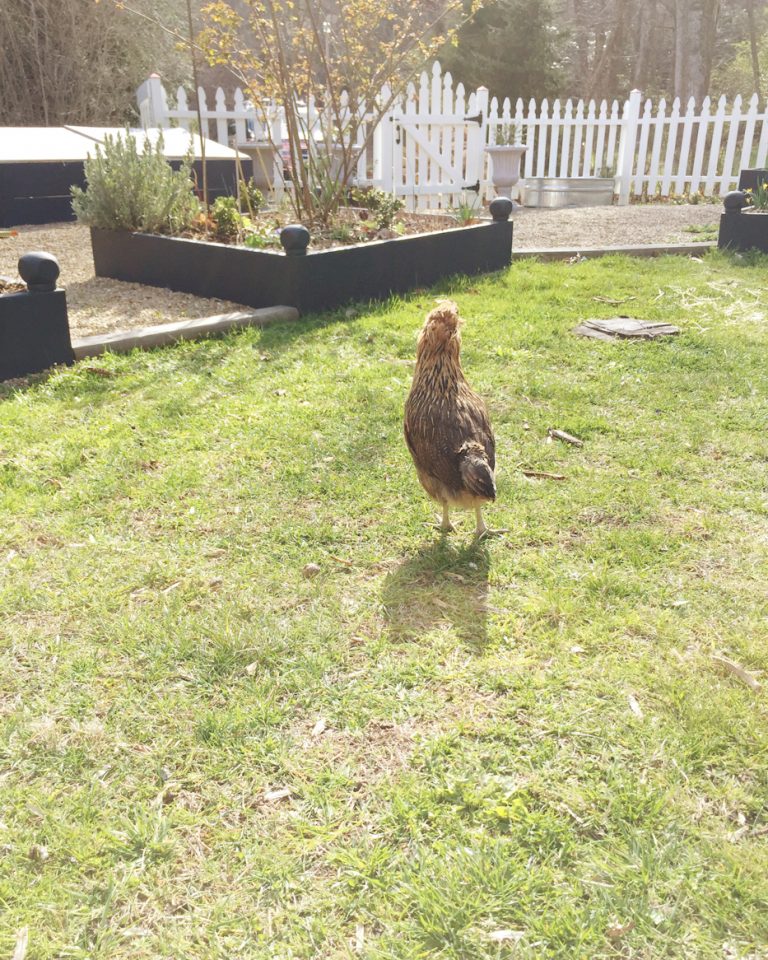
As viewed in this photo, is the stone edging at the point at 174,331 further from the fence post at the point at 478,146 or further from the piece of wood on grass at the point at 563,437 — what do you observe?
the fence post at the point at 478,146

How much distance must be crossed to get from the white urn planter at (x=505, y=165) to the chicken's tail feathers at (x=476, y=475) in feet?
41.3

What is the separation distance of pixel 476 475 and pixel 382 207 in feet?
19.3

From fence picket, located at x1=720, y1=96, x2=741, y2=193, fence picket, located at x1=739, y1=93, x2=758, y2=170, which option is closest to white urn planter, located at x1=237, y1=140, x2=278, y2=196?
fence picket, located at x1=720, y1=96, x2=741, y2=193

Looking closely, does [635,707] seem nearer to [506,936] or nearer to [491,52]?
[506,936]

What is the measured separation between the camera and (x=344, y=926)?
179 centimetres

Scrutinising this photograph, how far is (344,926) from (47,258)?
466cm

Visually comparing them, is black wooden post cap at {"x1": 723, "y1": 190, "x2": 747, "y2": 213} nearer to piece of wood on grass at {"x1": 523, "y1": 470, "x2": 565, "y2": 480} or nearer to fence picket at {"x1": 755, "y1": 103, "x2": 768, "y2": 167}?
piece of wood on grass at {"x1": 523, "y1": 470, "x2": 565, "y2": 480}

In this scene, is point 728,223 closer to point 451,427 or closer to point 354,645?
point 451,427

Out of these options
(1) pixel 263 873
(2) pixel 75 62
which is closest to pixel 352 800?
(1) pixel 263 873

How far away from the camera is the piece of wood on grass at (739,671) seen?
2492 mm

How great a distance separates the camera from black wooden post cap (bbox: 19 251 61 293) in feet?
16.5

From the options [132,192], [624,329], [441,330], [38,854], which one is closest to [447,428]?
[441,330]

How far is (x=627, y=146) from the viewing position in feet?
49.1

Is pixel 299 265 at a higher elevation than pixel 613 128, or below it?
below
